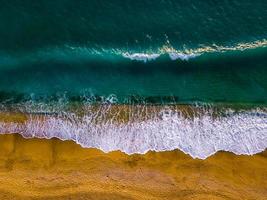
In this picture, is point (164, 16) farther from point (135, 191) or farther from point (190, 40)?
point (135, 191)

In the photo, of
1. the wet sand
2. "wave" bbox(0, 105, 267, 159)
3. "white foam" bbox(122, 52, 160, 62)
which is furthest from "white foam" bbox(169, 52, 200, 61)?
the wet sand

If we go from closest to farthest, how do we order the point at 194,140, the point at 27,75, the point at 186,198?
the point at 186,198, the point at 194,140, the point at 27,75

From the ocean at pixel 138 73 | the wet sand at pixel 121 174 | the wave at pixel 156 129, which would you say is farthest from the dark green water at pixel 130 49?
the wet sand at pixel 121 174

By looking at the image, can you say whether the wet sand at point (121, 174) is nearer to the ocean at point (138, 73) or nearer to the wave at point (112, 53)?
the ocean at point (138, 73)

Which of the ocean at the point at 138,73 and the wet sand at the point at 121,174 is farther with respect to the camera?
the ocean at the point at 138,73

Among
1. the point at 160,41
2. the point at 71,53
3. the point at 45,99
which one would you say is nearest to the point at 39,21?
the point at 71,53

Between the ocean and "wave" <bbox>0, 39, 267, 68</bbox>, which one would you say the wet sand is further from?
"wave" <bbox>0, 39, 267, 68</bbox>
